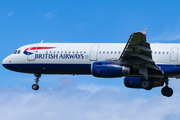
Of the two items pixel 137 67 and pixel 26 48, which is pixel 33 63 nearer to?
pixel 26 48

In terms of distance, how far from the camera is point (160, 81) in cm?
3656

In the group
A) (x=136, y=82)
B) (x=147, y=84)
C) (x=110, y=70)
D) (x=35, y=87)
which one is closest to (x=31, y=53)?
(x=35, y=87)

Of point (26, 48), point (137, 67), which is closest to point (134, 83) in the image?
point (137, 67)

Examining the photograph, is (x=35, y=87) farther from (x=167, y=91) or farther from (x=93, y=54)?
(x=167, y=91)

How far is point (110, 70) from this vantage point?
3189cm

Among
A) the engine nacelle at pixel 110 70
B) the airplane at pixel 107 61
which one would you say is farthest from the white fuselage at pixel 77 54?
the engine nacelle at pixel 110 70

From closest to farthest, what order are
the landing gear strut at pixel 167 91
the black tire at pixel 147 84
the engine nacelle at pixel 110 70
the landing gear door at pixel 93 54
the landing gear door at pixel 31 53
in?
1. the engine nacelle at pixel 110 70
2. the black tire at pixel 147 84
3. the landing gear door at pixel 93 54
4. the landing gear strut at pixel 167 91
5. the landing gear door at pixel 31 53

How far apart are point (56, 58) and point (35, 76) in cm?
322

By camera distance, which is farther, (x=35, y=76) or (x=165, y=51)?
(x=35, y=76)

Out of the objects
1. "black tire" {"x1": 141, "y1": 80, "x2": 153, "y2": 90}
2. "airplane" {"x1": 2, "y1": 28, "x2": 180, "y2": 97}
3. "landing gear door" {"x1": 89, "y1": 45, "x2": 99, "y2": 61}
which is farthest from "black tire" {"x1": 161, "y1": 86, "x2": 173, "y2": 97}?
"landing gear door" {"x1": 89, "y1": 45, "x2": 99, "y2": 61}

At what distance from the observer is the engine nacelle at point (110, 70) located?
31875 mm

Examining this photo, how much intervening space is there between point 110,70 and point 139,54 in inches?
110

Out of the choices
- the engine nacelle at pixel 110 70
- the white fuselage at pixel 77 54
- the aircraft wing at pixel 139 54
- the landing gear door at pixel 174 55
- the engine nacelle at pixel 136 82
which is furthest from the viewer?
the engine nacelle at pixel 136 82

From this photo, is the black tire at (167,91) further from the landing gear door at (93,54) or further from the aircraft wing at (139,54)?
the landing gear door at (93,54)
